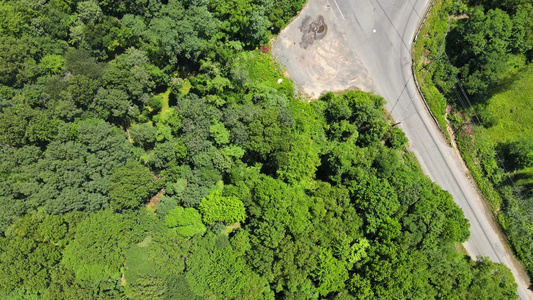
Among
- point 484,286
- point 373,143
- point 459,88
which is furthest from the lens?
point 459,88

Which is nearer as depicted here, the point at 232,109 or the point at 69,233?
the point at 69,233

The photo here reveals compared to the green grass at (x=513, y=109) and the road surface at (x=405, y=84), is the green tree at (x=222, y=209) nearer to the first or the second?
the road surface at (x=405, y=84)

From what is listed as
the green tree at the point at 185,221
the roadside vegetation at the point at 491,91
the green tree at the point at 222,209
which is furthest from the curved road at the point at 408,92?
the green tree at the point at 185,221

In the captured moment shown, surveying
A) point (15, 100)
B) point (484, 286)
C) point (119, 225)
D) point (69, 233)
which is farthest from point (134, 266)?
point (484, 286)

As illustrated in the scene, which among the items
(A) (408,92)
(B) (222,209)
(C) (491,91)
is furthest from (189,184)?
(C) (491,91)

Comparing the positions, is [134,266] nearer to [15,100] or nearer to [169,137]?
[169,137]

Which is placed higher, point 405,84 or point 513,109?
point 513,109

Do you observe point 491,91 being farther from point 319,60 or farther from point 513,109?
point 319,60
